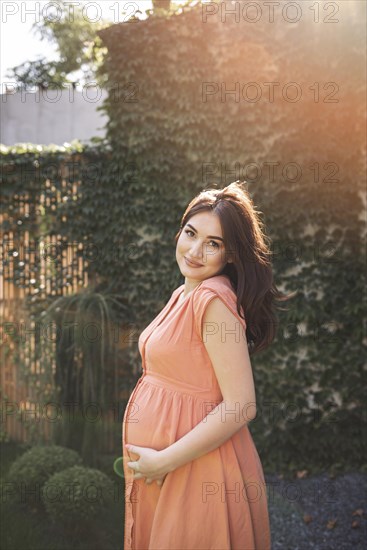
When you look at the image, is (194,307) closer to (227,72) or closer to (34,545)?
(34,545)

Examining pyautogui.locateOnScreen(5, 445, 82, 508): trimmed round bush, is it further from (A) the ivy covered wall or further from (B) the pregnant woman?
(B) the pregnant woman

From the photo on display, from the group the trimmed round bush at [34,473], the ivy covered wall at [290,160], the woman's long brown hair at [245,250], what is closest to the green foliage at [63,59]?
the ivy covered wall at [290,160]

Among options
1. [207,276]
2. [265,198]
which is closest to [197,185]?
[265,198]

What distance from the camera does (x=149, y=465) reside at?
1688mm

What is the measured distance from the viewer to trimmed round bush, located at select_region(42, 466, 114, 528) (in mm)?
3541

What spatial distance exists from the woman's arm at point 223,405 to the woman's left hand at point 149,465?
0.6 inches

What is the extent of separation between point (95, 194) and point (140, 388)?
3740mm

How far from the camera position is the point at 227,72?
5055 millimetres

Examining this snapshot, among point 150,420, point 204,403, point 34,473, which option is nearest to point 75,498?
point 34,473

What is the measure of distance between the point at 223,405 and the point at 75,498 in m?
2.24

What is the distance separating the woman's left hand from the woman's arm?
16mm

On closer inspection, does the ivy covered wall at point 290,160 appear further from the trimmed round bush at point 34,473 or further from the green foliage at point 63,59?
the green foliage at point 63,59

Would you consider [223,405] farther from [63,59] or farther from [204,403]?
[63,59]

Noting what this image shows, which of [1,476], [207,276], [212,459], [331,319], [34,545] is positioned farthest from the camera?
[331,319]
